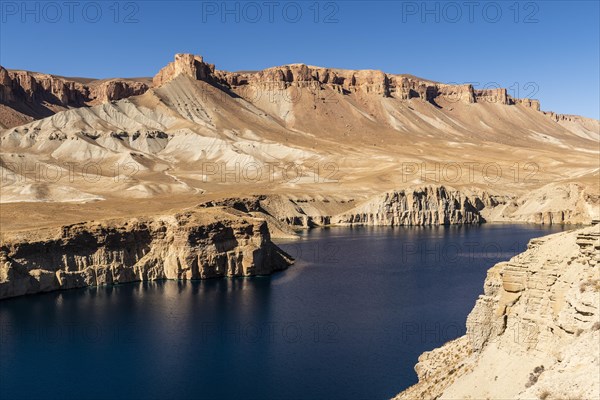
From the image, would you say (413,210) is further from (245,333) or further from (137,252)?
(245,333)

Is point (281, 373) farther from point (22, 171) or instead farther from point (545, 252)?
point (22, 171)

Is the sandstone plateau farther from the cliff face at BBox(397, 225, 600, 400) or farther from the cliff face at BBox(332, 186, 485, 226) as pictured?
the cliff face at BBox(332, 186, 485, 226)

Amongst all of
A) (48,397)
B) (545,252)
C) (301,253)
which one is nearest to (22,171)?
(301,253)

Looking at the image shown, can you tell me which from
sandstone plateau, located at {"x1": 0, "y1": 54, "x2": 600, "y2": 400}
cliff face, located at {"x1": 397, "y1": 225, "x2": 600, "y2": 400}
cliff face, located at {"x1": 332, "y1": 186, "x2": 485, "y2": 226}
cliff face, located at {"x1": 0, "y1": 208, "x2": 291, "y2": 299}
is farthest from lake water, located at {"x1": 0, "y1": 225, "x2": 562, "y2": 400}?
cliff face, located at {"x1": 332, "y1": 186, "x2": 485, "y2": 226}

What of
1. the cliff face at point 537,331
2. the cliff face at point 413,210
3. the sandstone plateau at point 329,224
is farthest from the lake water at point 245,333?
the cliff face at point 413,210

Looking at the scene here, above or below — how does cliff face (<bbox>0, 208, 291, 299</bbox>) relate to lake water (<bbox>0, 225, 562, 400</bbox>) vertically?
above

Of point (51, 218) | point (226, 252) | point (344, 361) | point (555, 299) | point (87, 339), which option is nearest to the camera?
point (555, 299)

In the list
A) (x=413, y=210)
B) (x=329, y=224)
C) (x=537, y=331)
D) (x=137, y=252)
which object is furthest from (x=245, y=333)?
(x=413, y=210)
